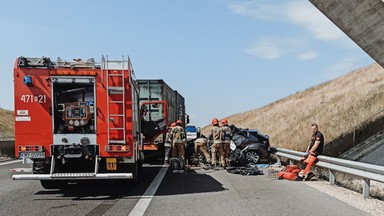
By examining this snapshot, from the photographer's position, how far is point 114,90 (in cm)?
894

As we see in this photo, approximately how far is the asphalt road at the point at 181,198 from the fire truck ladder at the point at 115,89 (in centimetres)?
144

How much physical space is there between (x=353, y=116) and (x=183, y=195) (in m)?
20.7

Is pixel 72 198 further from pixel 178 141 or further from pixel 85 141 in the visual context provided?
pixel 178 141

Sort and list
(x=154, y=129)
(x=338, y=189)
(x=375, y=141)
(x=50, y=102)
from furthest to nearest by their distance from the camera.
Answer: (x=375, y=141)
(x=154, y=129)
(x=338, y=189)
(x=50, y=102)

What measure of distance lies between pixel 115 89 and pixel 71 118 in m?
1.21

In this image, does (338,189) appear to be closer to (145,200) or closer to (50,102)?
(145,200)

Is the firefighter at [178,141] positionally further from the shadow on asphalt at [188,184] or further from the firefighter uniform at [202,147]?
the firefighter uniform at [202,147]

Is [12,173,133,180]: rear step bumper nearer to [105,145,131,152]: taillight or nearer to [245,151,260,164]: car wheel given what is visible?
[105,145,131,152]: taillight

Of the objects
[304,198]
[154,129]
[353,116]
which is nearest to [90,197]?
[304,198]

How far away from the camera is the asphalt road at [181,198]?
7.23 m

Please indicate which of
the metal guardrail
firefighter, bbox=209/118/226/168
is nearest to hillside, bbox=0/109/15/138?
firefighter, bbox=209/118/226/168

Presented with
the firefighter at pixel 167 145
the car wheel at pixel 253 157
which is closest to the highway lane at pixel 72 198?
the firefighter at pixel 167 145

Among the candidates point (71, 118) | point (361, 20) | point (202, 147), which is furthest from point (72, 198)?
point (361, 20)

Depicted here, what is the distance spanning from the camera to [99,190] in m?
9.90
